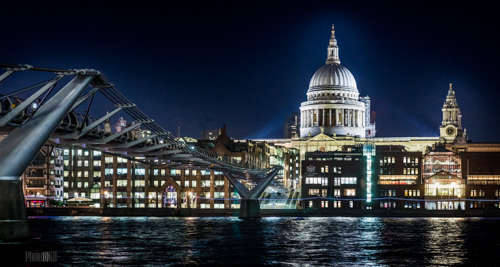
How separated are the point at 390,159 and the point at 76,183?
2368 inches

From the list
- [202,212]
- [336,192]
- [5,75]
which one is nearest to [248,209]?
[202,212]

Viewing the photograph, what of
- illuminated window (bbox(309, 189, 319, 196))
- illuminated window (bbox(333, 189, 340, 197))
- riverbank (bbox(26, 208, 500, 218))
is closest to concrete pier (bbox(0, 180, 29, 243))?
riverbank (bbox(26, 208, 500, 218))

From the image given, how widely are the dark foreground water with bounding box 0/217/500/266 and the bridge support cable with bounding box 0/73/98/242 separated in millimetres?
1218

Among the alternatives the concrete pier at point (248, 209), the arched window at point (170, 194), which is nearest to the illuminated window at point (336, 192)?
the arched window at point (170, 194)

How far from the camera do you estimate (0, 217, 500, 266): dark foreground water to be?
46.3 m

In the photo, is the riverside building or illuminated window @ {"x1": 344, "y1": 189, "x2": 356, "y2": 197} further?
illuminated window @ {"x1": 344, "y1": 189, "x2": 356, "y2": 197}

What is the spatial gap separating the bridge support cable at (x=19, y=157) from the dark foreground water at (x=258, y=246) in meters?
1.22

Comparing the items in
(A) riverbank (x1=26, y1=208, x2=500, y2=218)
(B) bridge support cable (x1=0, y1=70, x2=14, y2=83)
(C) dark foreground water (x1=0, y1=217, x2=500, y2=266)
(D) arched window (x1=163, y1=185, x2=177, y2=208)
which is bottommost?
(C) dark foreground water (x1=0, y1=217, x2=500, y2=266)

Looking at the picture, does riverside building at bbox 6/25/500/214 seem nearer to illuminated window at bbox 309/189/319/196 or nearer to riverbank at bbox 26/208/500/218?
illuminated window at bbox 309/189/319/196

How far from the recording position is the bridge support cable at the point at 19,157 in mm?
40438

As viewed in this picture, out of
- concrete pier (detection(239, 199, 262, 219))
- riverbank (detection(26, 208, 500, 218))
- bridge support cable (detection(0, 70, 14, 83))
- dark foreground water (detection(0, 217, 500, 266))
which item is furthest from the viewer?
riverbank (detection(26, 208, 500, 218))

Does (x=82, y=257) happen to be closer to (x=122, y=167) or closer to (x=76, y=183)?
(x=122, y=167)

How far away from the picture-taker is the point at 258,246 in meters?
57.0

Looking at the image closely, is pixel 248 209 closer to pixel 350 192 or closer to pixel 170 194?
pixel 170 194
